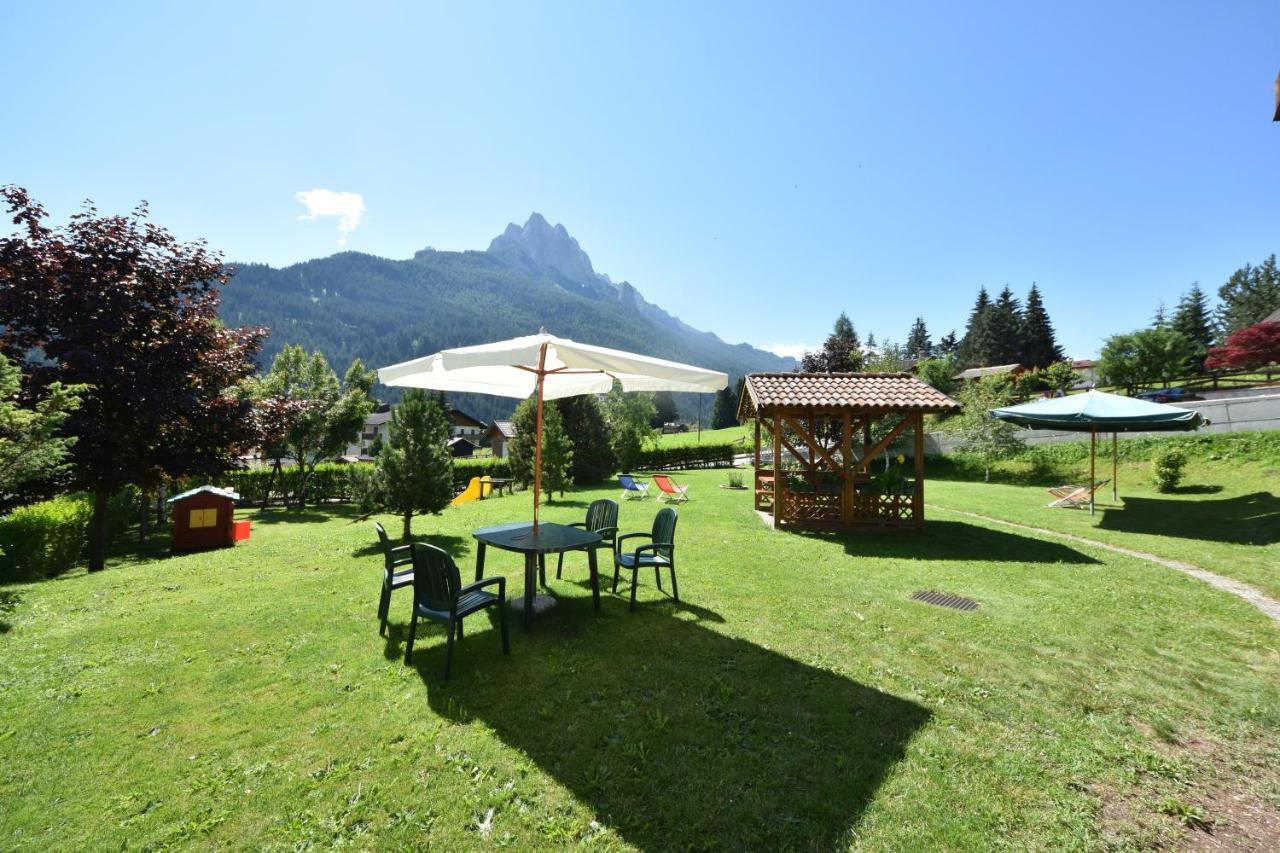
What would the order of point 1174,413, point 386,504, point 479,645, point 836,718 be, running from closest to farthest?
1. point 836,718
2. point 479,645
3. point 386,504
4. point 1174,413

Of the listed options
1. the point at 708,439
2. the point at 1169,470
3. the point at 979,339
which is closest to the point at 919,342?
the point at 979,339

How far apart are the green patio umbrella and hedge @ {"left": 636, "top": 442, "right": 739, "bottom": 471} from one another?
25.2 m

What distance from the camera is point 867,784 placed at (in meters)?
3.00

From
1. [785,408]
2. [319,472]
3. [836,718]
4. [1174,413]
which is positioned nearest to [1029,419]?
[1174,413]

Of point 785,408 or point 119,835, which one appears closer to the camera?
point 119,835

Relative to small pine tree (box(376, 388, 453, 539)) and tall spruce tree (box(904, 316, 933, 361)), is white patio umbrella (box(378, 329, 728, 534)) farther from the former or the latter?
tall spruce tree (box(904, 316, 933, 361))

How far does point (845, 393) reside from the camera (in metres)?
11.3

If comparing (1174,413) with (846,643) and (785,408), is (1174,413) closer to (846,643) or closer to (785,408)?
(785,408)

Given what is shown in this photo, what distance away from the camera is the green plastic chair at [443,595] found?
13.7 ft

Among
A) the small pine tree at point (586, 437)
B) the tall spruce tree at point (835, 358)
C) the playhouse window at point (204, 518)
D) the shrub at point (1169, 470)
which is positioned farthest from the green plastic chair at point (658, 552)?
the tall spruce tree at point (835, 358)

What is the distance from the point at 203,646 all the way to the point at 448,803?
3.80m

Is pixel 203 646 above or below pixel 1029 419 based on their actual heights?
below

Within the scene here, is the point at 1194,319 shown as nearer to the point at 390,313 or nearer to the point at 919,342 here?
the point at 919,342

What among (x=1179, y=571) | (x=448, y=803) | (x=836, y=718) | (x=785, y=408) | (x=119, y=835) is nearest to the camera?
(x=119, y=835)
